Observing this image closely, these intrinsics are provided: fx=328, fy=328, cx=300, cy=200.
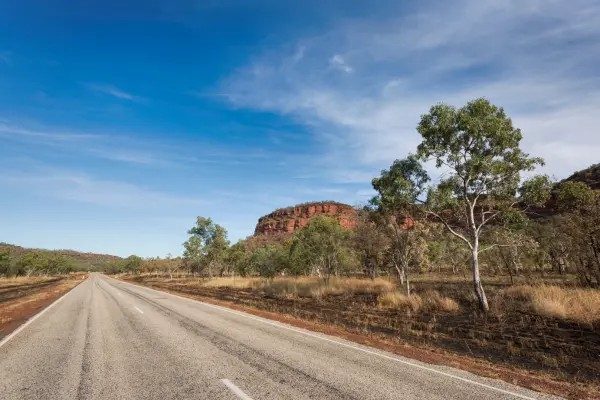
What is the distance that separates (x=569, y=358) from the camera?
9492 millimetres

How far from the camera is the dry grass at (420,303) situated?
1888 cm

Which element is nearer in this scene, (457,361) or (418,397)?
(418,397)

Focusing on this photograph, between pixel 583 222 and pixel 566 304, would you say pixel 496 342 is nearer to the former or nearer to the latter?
pixel 566 304

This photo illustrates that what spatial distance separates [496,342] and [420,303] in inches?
331

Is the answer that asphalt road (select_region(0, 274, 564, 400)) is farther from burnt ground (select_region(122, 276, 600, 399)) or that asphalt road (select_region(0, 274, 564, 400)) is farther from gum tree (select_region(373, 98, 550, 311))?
gum tree (select_region(373, 98, 550, 311))

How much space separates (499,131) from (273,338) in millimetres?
15809

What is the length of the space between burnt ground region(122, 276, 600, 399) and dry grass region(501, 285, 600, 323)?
20.1 inches

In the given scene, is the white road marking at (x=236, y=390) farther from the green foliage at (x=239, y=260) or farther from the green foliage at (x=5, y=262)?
the green foliage at (x=5, y=262)

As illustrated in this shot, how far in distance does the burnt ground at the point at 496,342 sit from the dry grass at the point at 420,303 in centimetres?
95

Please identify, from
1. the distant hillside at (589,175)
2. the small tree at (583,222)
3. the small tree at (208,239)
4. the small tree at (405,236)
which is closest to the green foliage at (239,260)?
the small tree at (208,239)

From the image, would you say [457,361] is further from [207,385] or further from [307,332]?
[207,385]

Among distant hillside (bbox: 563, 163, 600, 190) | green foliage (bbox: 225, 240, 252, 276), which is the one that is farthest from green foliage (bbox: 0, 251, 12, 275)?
distant hillside (bbox: 563, 163, 600, 190)

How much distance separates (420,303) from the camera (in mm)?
19969

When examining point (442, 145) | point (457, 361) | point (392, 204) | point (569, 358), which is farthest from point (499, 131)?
point (457, 361)
